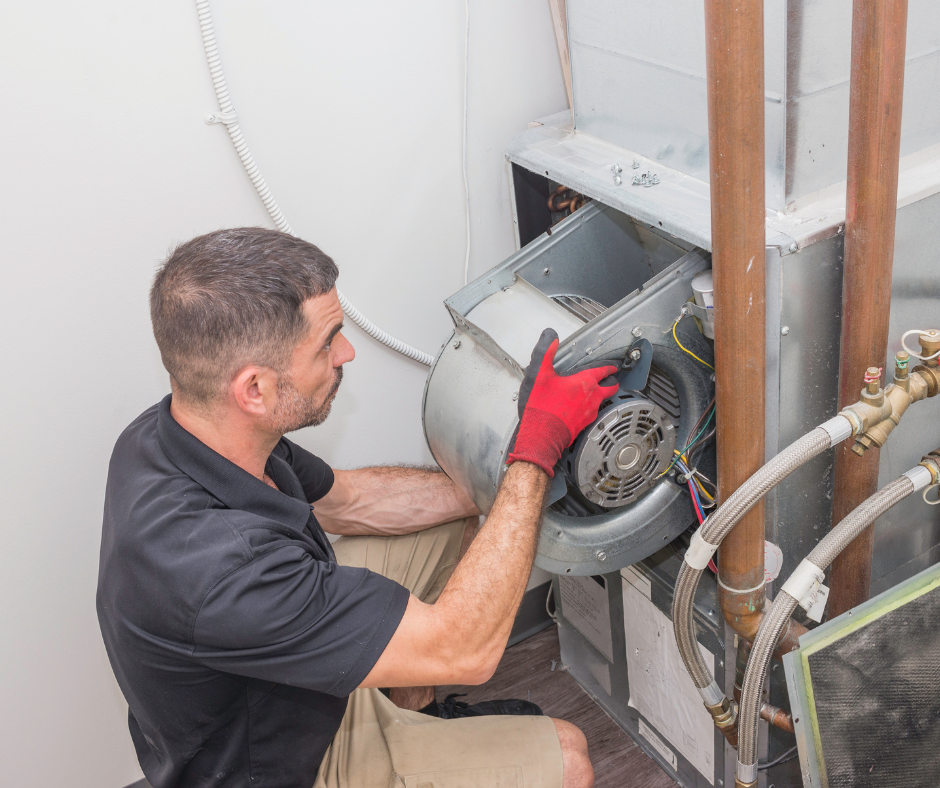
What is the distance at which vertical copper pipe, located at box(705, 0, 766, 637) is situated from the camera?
0.84 meters

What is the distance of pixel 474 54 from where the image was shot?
4.43 feet

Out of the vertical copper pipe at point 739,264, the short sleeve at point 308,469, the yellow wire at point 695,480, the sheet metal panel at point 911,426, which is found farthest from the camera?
the short sleeve at point 308,469

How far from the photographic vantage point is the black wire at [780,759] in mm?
1315

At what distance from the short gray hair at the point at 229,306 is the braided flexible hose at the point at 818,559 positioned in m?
0.63

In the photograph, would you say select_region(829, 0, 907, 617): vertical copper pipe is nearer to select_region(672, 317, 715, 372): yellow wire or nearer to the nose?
select_region(672, 317, 715, 372): yellow wire

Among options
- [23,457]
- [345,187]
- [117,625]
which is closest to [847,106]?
[345,187]

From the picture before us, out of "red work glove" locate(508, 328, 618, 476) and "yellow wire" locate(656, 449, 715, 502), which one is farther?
"yellow wire" locate(656, 449, 715, 502)

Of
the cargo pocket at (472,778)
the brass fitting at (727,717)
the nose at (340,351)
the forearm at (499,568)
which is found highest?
the nose at (340,351)

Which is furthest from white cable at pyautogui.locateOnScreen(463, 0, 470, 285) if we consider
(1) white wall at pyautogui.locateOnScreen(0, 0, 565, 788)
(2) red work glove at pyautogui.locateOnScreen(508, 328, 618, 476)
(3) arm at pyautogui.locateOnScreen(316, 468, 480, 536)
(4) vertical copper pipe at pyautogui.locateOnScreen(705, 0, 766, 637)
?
(4) vertical copper pipe at pyautogui.locateOnScreen(705, 0, 766, 637)


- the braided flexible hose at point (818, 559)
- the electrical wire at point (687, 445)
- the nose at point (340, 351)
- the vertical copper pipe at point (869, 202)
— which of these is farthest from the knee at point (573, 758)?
the nose at point (340, 351)

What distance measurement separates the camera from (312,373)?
1078mm

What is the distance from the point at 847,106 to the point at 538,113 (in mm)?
569

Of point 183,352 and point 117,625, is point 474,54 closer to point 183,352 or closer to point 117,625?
point 183,352

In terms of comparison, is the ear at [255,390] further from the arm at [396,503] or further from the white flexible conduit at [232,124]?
the arm at [396,503]
